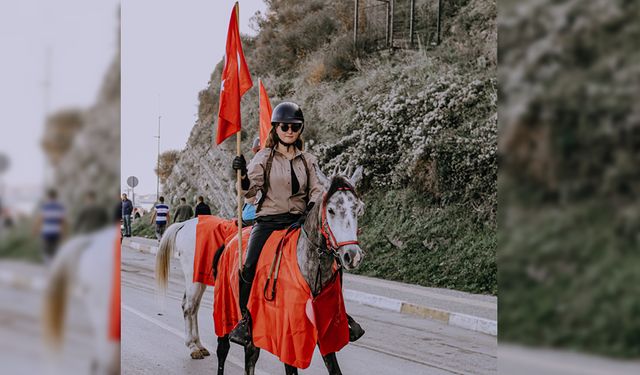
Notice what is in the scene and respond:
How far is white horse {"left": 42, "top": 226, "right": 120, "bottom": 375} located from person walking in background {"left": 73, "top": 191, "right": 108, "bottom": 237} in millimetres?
11

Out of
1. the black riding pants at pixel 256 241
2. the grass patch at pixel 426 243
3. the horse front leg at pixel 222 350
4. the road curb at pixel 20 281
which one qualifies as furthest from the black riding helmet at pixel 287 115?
the grass patch at pixel 426 243

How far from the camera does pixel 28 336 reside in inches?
35.7

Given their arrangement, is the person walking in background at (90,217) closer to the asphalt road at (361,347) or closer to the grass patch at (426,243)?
the asphalt road at (361,347)

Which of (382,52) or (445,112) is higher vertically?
(382,52)

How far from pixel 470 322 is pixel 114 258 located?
7.31m

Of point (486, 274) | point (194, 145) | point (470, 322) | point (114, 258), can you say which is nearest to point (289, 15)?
point (194, 145)

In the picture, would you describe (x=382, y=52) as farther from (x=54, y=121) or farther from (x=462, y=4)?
(x=54, y=121)

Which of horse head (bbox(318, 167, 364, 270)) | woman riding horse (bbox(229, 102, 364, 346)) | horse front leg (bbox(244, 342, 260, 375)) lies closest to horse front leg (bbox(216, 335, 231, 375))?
horse front leg (bbox(244, 342, 260, 375))

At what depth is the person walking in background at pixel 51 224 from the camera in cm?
84

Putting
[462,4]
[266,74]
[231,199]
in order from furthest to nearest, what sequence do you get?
[266,74] → [231,199] → [462,4]

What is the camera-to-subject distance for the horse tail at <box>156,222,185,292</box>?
6.27 metres

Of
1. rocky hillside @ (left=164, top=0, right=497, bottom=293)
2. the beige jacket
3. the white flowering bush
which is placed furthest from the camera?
the white flowering bush

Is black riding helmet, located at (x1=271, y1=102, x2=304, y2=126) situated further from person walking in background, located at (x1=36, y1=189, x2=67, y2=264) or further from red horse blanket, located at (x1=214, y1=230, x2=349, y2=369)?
person walking in background, located at (x1=36, y1=189, x2=67, y2=264)

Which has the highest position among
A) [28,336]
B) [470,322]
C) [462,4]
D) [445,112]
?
[462,4]
